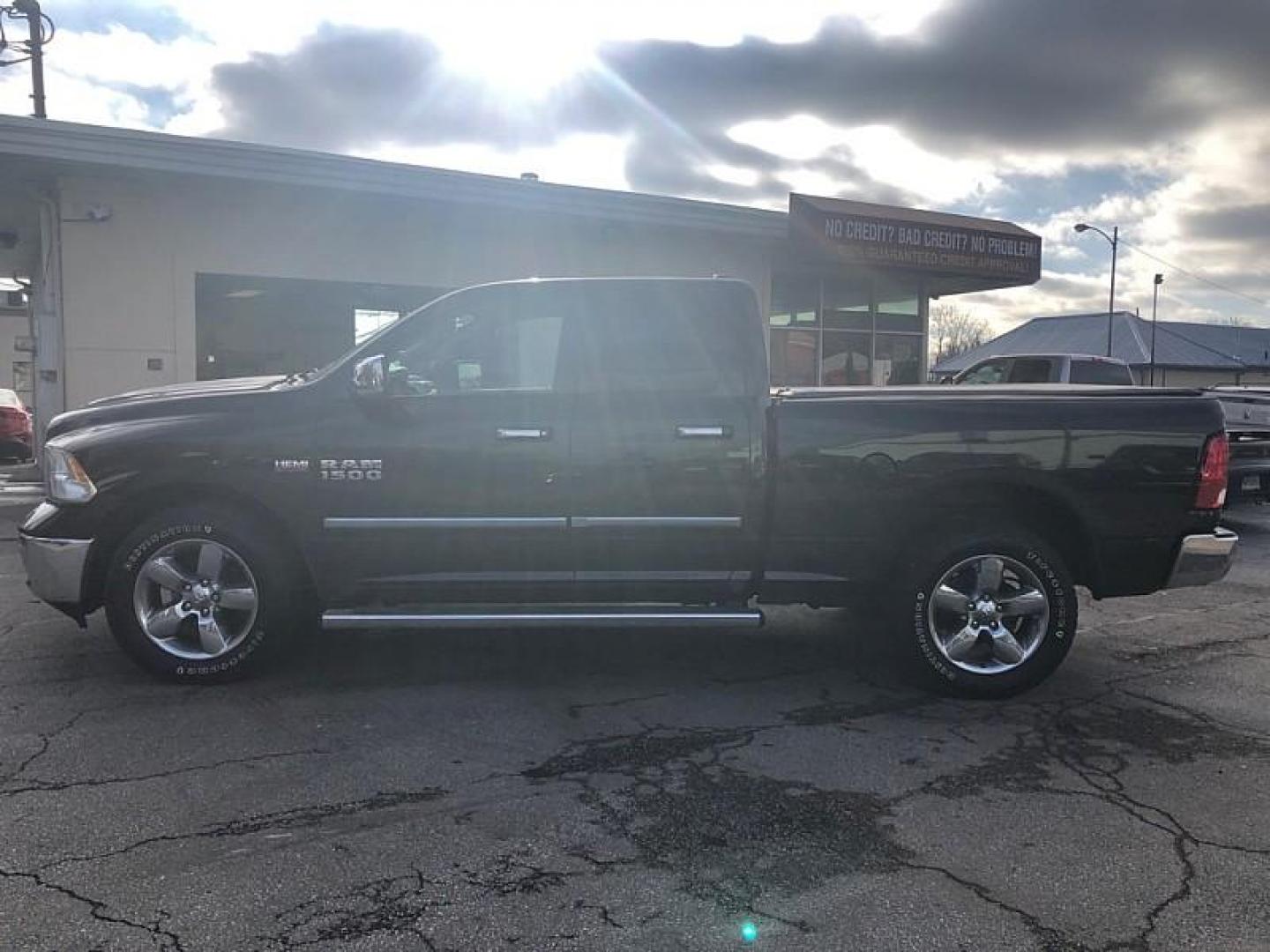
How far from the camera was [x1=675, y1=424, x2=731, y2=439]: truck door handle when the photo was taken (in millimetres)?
5023

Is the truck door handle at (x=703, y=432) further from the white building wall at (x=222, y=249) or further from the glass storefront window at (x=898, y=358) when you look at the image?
the glass storefront window at (x=898, y=358)

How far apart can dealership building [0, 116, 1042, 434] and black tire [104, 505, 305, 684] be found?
27.7ft

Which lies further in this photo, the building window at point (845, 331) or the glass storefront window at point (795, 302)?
the building window at point (845, 331)

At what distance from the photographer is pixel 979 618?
5.03 m

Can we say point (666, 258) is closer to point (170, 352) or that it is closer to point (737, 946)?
point (170, 352)

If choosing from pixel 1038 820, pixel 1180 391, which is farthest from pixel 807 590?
pixel 1180 391

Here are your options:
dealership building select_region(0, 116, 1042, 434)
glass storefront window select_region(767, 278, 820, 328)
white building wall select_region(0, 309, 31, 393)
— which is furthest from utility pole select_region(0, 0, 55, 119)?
white building wall select_region(0, 309, 31, 393)

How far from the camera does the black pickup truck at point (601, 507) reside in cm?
491

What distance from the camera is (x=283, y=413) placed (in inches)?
195

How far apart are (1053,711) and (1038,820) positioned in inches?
55.0

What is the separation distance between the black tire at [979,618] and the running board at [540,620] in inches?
32.5

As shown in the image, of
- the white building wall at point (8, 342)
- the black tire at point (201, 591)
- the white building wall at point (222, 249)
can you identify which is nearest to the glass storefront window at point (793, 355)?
the white building wall at point (222, 249)

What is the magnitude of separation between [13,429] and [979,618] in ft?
64.9

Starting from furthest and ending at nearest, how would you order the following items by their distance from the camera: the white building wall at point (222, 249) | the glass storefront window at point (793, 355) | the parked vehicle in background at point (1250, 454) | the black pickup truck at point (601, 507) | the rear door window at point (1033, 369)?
the glass storefront window at point (793, 355) → the rear door window at point (1033, 369) → the white building wall at point (222, 249) → the parked vehicle in background at point (1250, 454) → the black pickup truck at point (601, 507)
